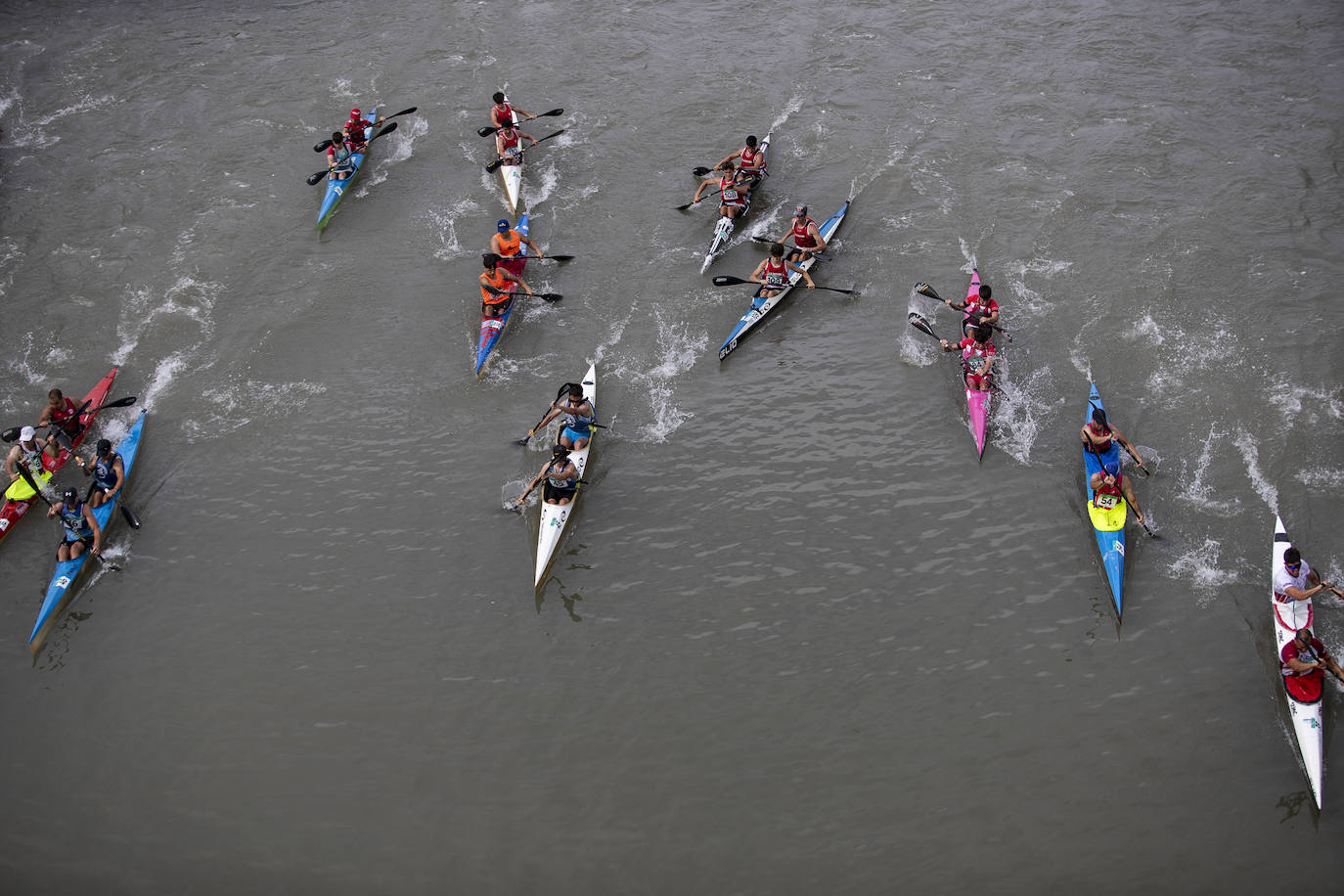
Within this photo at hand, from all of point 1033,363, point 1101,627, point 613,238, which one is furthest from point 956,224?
point 1101,627

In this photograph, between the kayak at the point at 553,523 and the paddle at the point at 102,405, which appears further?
the paddle at the point at 102,405

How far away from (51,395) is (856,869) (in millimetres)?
12724

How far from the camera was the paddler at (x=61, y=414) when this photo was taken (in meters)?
14.2

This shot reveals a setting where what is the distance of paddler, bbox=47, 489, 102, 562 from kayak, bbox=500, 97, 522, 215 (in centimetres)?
881

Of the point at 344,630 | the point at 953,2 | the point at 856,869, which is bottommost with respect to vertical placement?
the point at 856,869

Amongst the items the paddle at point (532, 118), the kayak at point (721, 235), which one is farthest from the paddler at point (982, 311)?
the paddle at point (532, 118)

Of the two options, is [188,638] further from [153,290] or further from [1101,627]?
[1101,627]

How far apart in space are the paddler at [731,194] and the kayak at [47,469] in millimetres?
10174

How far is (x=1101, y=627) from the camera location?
11445 mm

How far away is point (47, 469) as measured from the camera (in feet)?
45.7

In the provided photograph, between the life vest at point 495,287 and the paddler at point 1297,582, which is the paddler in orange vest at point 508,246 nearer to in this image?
the life vest at point 495,287

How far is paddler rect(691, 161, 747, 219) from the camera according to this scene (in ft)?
57.1

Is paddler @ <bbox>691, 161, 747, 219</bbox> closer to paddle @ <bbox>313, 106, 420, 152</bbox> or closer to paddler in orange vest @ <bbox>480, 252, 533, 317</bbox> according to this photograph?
paddler in orange vest @ <bbox>480, 252, 533, 317</bbox>

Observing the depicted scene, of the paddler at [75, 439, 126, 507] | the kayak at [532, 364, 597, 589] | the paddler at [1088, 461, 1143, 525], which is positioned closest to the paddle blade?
the paddler at [1088, 461, 1143, 525]
